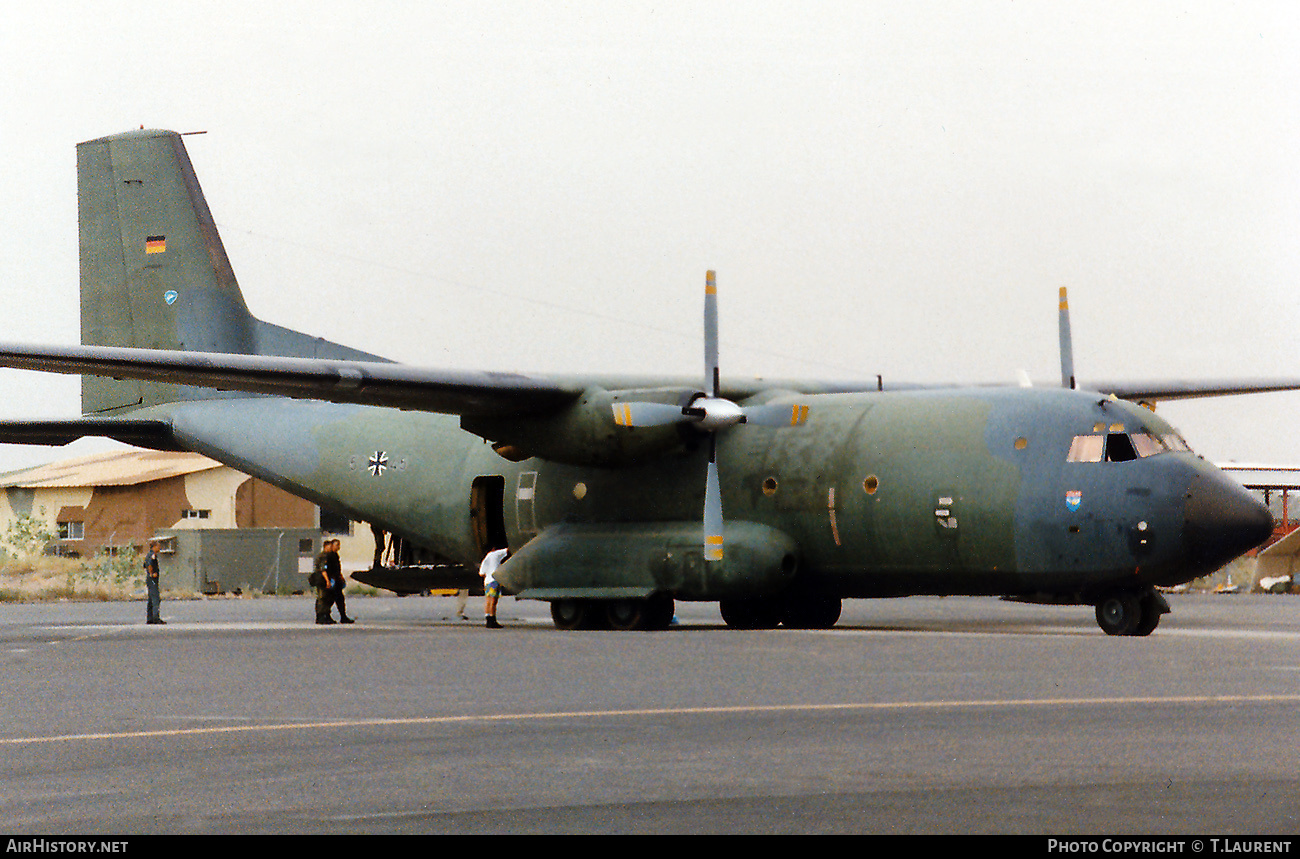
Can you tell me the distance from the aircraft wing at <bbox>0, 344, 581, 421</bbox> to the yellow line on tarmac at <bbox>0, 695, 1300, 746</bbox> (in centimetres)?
1257

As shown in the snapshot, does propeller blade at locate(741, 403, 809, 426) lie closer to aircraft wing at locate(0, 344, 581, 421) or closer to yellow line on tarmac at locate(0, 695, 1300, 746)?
aircraft wing at locate(0, 344, 581, 421)

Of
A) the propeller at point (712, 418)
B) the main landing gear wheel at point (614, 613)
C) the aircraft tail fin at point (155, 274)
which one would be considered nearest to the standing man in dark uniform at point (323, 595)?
the main landing gear wheel at point (614, 613)

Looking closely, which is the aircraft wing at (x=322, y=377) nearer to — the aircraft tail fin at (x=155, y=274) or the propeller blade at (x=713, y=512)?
the propeller blade at (x=713, y=512)

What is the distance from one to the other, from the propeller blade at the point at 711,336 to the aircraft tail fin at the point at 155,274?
957 cm

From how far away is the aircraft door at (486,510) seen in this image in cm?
2830

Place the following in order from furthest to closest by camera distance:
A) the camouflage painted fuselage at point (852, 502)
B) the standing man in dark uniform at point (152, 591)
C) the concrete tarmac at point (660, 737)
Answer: the standing man in dark uniform at point (152, 591) < the camouflage painted fuselage at point (852, 502) < the concrete tarmac at point (660, 737)

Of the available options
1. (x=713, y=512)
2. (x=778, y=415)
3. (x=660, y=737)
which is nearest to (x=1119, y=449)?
(x=778, y=415)

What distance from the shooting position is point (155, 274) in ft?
105

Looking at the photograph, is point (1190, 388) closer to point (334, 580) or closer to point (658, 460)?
point (658, 460)

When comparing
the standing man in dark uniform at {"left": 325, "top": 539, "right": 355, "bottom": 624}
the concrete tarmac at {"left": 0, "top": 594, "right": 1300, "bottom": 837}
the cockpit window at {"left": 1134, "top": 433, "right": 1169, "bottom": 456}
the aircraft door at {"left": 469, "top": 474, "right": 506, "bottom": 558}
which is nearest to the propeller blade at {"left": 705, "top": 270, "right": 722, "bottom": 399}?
the aircraft door at {"left": 469, "top": 474, "right": 506, "bottom": 558}

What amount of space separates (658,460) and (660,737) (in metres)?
15.8

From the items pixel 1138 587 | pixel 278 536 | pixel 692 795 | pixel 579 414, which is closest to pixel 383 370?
pixel 579 414

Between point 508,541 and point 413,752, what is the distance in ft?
60.4

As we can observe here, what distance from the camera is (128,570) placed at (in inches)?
2156
